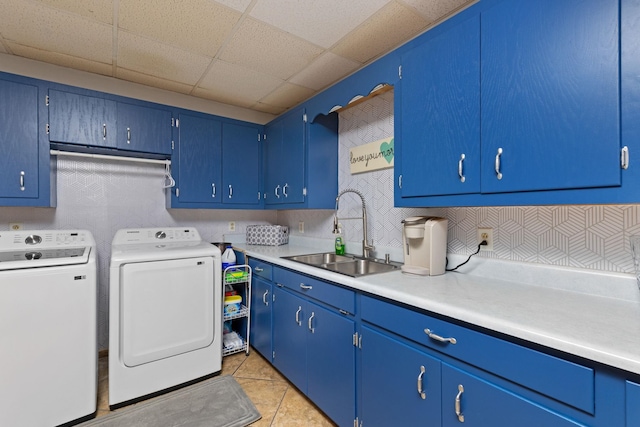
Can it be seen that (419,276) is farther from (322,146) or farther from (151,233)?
(151,233)

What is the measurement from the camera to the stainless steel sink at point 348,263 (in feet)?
6.45

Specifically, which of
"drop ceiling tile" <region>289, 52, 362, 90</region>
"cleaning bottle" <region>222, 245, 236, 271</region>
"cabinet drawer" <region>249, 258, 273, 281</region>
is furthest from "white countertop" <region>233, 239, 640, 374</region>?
"drop ceiling tile" <region>289, 52, 362, 90</region>

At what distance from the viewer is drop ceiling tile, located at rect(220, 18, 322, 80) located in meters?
1.80

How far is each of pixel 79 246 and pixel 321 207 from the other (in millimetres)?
1848

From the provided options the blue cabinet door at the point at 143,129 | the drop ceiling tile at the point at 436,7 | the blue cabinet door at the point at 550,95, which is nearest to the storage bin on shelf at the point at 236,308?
the blue cabinet door at the point at 143,129

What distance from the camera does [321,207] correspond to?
2.53 m

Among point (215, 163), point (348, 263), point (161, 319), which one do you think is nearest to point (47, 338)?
point (161, 319)

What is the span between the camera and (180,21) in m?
1.70

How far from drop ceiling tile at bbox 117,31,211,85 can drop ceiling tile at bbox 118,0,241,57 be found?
0.33 feet

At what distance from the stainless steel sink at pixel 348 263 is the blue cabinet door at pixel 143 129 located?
5.09ft

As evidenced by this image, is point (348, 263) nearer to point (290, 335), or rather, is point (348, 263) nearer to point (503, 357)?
point (290, 335)

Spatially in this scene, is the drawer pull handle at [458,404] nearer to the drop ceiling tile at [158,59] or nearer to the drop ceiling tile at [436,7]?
the drop ceiling tile at [436,7]

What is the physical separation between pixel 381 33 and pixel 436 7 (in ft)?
1.11

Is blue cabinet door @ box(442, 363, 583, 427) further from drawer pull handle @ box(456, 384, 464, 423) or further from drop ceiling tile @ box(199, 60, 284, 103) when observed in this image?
drop ceiling tile @ box(199, 60, 284, 103)
